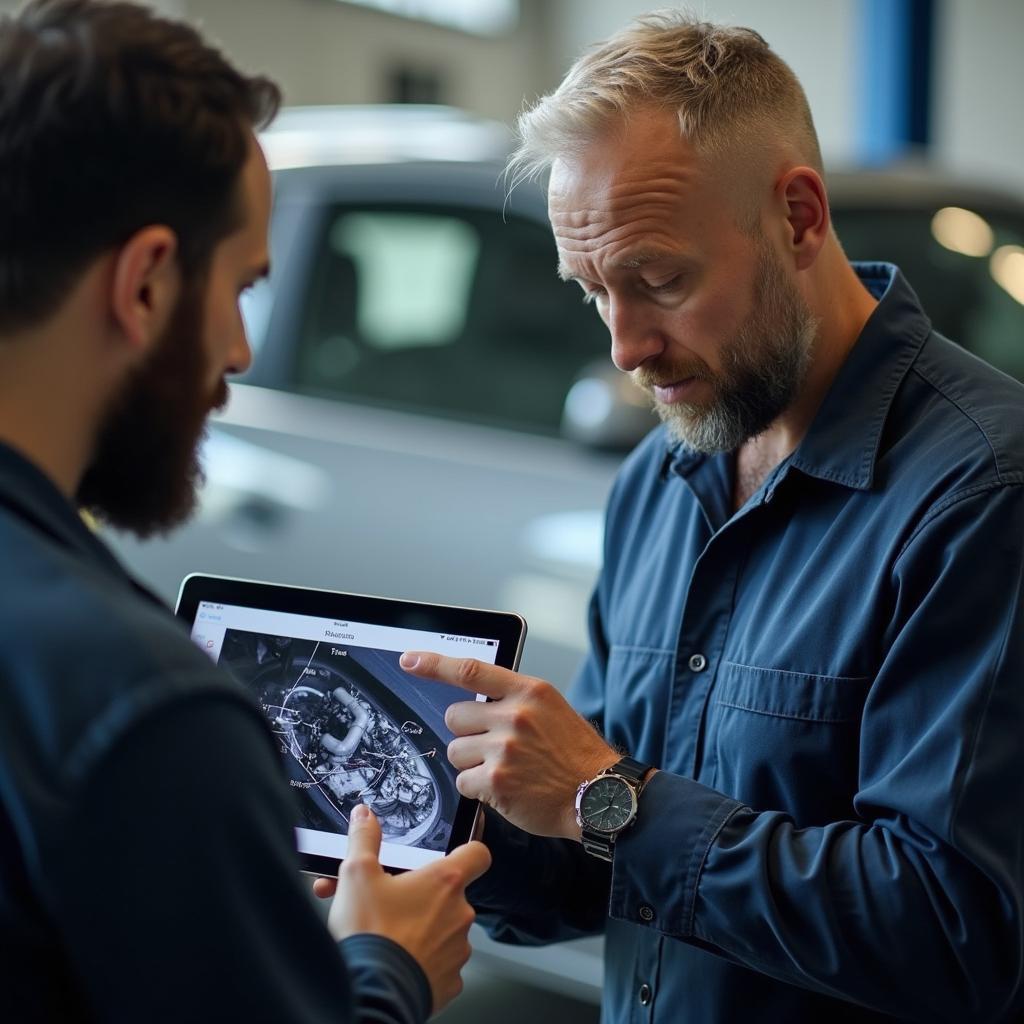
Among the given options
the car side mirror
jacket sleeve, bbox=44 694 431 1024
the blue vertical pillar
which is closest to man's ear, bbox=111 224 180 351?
jacket sleeve, bbox=44 694 431 1024

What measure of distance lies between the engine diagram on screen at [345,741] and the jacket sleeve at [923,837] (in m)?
0.28

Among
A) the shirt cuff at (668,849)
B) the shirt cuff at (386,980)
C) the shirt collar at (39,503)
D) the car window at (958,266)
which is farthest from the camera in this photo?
the car window at (958,266)

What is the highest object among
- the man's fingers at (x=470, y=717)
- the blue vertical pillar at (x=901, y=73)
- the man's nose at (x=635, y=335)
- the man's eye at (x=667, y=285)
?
the blue vertical pillar at (x=901, y=73)

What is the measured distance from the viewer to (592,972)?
270 cm

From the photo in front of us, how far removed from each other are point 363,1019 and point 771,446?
92 cm

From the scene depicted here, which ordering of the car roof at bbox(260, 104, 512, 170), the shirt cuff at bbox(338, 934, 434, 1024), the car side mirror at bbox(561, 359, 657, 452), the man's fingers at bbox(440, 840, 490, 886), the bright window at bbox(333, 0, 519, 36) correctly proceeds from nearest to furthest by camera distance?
the shirt cuff at bbox(338, 934, 434, 1024)
the man's fingers at bbox(440, 840, 490, 886)
the car side mirror at bbox(561, 359, 657, 452)
the car roof at bbox(260, 104, 512, 170)
the bright window at bbox(333, 0, 519, 36)

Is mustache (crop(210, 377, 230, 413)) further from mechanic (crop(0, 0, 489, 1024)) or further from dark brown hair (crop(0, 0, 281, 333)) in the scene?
dark brown hair (crop(0, 0, 281, 333))

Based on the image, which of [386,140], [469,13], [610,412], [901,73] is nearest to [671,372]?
[610,412]

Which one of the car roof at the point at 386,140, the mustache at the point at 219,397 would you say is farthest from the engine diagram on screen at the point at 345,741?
the car roof at the point at 386,140

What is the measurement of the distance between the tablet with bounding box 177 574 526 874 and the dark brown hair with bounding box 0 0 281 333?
588 millimetres

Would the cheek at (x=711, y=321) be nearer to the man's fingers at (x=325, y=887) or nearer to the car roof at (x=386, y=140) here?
the man's fingers at (x=325, y=887)

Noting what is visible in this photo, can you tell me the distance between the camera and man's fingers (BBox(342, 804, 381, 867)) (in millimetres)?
1279

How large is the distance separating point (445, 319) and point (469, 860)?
216 centimetres

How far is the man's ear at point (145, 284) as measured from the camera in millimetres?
998
